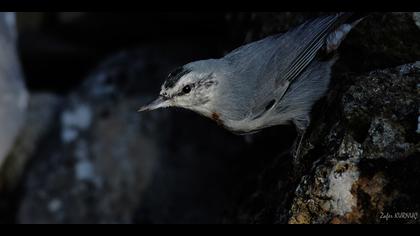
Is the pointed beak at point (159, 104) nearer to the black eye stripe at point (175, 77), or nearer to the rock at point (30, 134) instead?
the black eye stripe at point (175, 77)

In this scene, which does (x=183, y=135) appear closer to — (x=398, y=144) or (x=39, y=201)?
(x=39, y=201)

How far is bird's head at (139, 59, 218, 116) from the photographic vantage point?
14.7 ft

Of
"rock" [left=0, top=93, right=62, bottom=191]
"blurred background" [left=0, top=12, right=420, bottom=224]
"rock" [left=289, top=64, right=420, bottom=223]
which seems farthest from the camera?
"rock" [left=0, top=93, right=62, bottom=191]

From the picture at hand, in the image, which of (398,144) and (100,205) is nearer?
(398,144)

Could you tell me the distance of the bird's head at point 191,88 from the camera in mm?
4484

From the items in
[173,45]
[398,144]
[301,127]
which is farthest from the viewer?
[173,45]

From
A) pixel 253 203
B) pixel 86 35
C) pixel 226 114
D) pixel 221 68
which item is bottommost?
pixel 253 203

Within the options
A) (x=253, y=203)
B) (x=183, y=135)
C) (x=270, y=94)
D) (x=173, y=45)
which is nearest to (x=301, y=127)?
(x=270, y=94)

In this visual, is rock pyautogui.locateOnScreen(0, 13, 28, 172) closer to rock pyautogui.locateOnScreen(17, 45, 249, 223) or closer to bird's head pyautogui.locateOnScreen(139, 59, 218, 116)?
rock pyautogui.locateOnScreen(17, 45, 249, 223)

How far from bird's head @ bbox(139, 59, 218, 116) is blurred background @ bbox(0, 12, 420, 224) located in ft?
2.90

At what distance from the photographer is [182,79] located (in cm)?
447

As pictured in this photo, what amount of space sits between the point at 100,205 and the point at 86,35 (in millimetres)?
2859

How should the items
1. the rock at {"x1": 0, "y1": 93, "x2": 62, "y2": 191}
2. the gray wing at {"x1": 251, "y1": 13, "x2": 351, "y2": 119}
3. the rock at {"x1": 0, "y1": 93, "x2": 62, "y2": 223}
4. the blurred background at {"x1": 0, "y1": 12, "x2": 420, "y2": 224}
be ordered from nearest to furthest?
the gray wing at {"x1": 251, "y1": 13, "x2": 351, "y2": 119} < the blurred background at {"x1": 0, "y1": 12, "x2": 420, "y2": 224} < the rock at {"x1": 0, "y1": 93, "x2": 62, "y2": 223} < the rock at {"x1": 0, "y1": 93, "x2": 62, "y2": 191}

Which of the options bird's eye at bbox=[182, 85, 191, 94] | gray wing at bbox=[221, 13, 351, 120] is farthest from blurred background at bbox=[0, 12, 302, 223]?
bird's eye at bbox=[182, 85, 191, 94]
